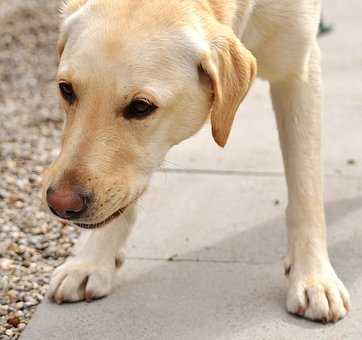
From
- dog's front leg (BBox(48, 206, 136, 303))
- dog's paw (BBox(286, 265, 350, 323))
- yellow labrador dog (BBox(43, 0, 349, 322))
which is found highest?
yellow labrador dog (BBox(43, 0, 349, 322))

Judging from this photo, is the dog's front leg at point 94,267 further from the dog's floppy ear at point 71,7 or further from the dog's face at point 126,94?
the dog's floppy ear at point 71,7

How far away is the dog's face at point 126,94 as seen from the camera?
2797 mm

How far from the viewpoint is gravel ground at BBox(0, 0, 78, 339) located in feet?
12.3

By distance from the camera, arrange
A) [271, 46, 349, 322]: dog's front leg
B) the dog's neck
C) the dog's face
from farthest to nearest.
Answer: [271, 46, 349, 322]: dog's front leg, the dog's neck, the dog's face

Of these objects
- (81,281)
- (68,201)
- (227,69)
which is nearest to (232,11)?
(227,69)

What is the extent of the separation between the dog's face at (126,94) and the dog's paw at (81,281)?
64 cm

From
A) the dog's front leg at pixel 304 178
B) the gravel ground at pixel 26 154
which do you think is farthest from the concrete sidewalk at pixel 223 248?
the gravel ground at pixel 26 154

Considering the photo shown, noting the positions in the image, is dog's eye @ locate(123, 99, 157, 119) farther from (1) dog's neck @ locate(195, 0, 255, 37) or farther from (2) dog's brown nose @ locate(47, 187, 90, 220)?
(1) dog's neck @ locate(195, 0, 255, 37)

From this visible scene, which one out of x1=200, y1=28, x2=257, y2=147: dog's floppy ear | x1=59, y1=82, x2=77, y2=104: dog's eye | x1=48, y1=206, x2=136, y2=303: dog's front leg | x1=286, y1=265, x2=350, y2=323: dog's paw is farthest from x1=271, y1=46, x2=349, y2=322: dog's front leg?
x1=59, y1=82, x2=77, y2=104: dog's eye

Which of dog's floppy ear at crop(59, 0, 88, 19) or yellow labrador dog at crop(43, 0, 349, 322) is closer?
yellow labrador dog at crop(43, 0, 349, 322)

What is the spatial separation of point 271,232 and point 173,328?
91 cm

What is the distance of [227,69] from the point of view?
2.95 m

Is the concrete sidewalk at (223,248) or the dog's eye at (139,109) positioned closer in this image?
the dog's eye at (139,109)

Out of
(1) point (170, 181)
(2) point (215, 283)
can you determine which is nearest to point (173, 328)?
(2) point (215, 283)
